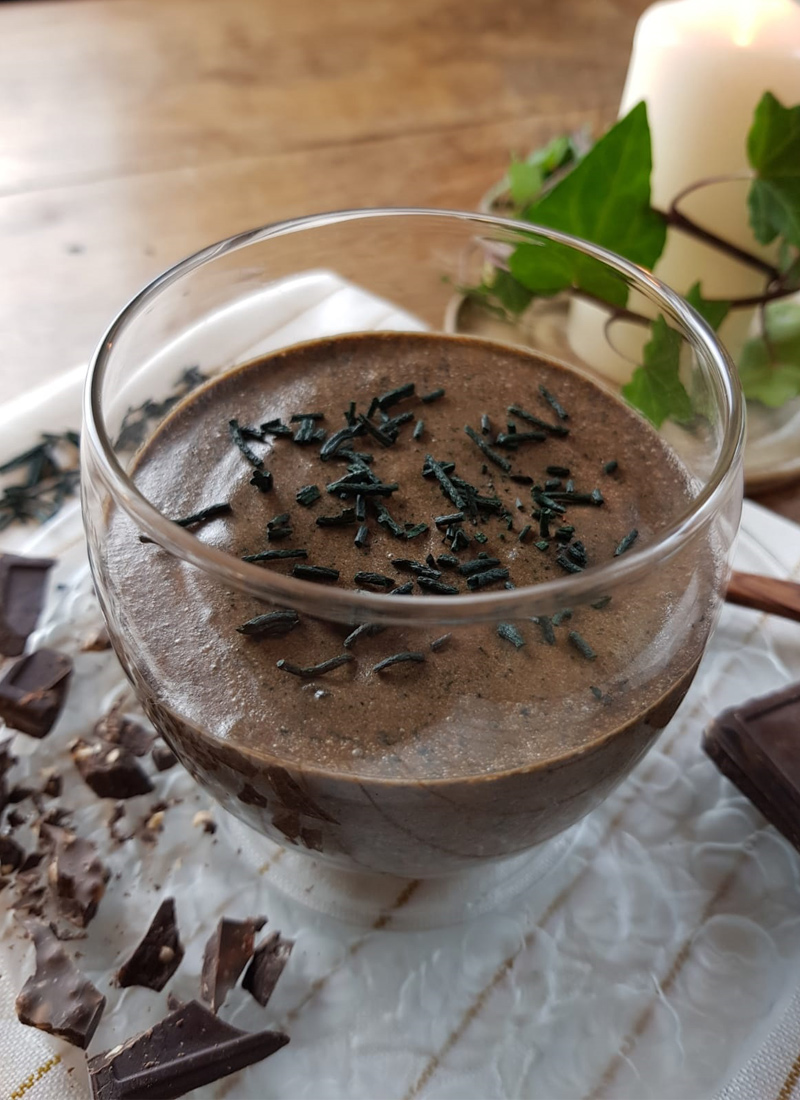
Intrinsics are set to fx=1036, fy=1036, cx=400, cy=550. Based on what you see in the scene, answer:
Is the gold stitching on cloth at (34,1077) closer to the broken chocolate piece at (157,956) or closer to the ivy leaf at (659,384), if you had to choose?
the broken chocolate piece at (157,956)

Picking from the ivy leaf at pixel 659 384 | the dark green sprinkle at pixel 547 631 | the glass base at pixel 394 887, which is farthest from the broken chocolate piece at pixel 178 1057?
the ivy leaf at pixel 659 384

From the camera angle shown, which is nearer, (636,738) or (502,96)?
(636,738)

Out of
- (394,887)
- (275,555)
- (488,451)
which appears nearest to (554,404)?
(488,451)

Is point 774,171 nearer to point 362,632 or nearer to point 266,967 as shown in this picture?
point 362,632

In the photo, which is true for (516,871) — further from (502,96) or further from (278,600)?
(502,96)

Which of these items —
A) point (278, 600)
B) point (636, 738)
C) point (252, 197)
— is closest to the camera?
point (278, 600)

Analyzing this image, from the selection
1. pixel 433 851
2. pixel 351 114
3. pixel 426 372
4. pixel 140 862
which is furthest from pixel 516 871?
pixel 351 114

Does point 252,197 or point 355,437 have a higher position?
point 355,437
